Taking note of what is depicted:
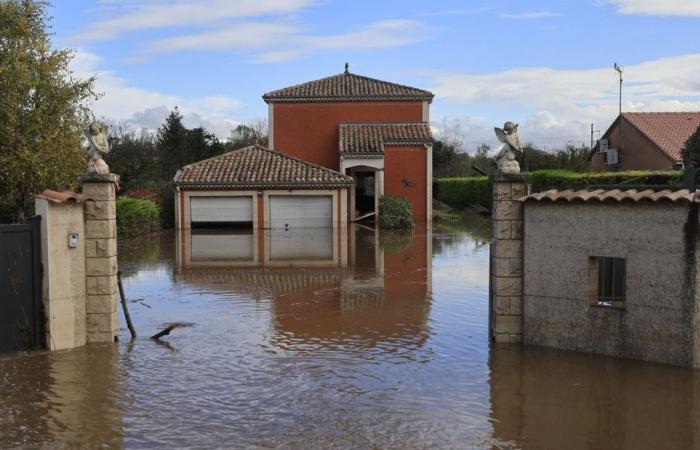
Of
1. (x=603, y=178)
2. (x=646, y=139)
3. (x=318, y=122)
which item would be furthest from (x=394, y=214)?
(x=646, y=139)

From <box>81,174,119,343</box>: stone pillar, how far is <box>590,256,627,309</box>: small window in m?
6.74

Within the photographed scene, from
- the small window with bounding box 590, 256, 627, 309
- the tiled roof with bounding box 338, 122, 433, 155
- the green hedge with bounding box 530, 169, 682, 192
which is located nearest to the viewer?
the small window with bounding box 590, 256, 627, 309

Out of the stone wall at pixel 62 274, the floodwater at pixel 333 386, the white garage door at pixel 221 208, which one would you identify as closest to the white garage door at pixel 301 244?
the white garage door at pixel 221 208

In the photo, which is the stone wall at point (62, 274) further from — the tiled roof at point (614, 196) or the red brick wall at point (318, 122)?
the red brick wall at point (318, 122)

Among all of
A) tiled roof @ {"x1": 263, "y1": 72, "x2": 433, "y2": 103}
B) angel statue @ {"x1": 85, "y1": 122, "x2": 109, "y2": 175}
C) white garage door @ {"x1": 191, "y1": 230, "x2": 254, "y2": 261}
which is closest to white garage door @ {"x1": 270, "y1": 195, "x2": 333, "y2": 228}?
white garage door @ {"x1": 191, "y1": 230, "x2": 254, "y2": 261}

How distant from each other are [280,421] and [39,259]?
467 cm

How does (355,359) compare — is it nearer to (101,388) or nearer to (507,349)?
(507,349)

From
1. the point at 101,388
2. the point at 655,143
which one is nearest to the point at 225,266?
the point at 101,388

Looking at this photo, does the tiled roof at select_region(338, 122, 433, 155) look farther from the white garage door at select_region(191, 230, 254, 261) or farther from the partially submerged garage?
the white garage door at select_region(191, 230, 254, 261)

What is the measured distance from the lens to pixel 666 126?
46.4 meters

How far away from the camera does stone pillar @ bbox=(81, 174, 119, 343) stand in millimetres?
10938

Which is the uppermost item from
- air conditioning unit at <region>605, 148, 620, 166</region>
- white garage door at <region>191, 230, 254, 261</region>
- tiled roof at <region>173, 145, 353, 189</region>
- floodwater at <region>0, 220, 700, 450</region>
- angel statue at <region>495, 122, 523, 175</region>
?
→ air conditioning unit at <region>605, 148, 620, 166</region>

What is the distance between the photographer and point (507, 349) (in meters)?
10.6

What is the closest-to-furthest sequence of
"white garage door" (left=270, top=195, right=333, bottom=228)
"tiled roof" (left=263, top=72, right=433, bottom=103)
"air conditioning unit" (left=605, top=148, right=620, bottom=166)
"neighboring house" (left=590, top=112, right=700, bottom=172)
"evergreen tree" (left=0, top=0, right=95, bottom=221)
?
1. "evergreen tree" (left=0, top=0, right=95, bottom=221)
2. "white garage door" (left=270, top=195, right=333, bottom=228)
3. "tiled roof" (left=263, top=72, right=433, bottom=103)
4. "neighboring house" (left=590, top=112, right=700, bottom=172)
5. "air conditioning unit" (left=605, top=148, right=620, bottom=166)
